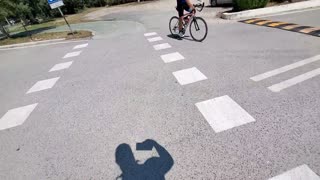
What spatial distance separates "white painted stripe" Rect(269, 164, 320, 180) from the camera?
87.6 inches

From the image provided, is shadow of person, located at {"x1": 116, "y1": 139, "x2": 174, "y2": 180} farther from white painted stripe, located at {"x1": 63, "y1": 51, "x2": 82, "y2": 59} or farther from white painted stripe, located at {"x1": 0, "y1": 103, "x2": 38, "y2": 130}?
white painted stripe, located at {"x1": 63, "y1": 51, "x2": 82, "y2": 59}

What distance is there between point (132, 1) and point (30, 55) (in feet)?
91.6

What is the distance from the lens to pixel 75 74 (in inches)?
246

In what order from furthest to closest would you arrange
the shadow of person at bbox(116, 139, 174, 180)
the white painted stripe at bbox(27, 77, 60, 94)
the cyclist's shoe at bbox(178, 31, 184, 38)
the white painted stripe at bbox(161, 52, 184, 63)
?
the cyclist's shoe at bbox(178, 31, 184, 38) → the white painted stripe at bbox(161, 52, 184, 63) → the white painted stripe at bbox(27, 77, 60, 94) → the shadow of person at bbox(116, 139, 174, 180)

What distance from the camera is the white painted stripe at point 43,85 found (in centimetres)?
553

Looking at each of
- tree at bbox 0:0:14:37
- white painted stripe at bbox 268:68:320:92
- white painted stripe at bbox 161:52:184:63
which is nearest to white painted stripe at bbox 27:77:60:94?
white painted stripe at bbox 161:52:184:63

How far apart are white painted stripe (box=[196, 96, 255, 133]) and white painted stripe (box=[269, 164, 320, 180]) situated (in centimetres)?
91

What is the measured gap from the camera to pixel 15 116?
14.2 ft

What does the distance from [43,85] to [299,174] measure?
18.4 feet

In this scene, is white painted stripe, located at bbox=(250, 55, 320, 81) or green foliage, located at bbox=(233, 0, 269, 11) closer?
white painted stripe, located at bbox=(250, 55, 320, 81)

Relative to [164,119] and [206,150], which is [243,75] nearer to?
[164,119]

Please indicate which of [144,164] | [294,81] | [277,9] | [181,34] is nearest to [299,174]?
[144,164]

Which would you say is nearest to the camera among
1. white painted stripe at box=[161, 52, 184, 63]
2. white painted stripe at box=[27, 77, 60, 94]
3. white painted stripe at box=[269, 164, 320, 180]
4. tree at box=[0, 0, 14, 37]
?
white painted stripe at box=[269, 164, 320, 180]

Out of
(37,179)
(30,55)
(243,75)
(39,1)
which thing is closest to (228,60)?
(243,75)
